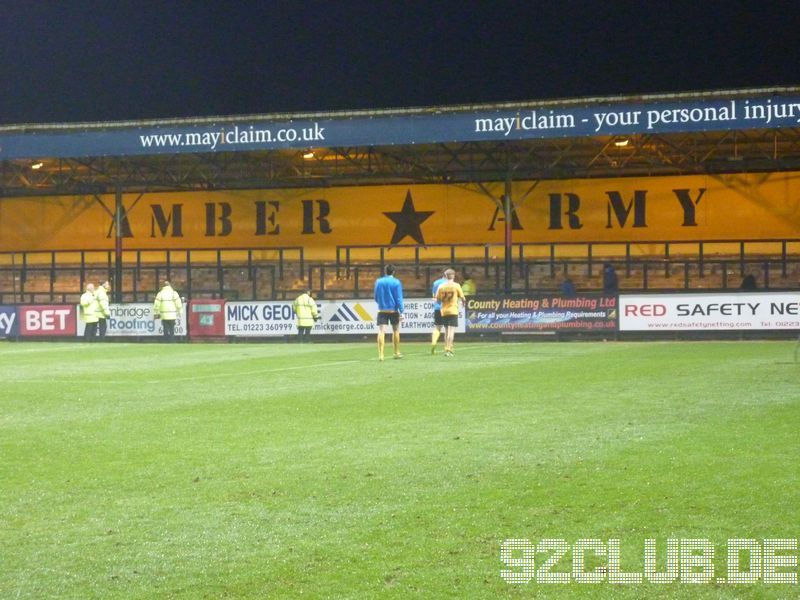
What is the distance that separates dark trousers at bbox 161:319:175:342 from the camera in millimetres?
35562

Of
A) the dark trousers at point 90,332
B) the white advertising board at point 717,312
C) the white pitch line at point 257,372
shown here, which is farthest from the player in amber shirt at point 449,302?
the dark trousers at point 90,332

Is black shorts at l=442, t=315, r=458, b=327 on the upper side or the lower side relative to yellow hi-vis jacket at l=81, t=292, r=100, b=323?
lower

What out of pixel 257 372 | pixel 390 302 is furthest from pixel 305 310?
pixel 257 372

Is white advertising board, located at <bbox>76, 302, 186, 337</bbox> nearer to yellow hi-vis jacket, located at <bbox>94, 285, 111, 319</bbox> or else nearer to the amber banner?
yellow hi-vis jacket, located at <bbox>94, 285, 111, 319</bbox>

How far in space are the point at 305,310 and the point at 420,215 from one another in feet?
39.8

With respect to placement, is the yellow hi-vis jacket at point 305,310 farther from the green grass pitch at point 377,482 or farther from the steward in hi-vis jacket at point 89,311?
the green grass pitch at point 377,482

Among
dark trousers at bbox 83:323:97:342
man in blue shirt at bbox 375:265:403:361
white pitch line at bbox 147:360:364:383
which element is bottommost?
white pitch line at bbox 147:360:364:383

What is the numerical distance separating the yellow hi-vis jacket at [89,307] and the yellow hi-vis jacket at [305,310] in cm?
607

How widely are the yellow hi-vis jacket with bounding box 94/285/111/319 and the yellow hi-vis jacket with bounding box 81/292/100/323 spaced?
0.39 ft

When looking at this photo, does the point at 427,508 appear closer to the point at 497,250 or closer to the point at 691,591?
the point at 691,591

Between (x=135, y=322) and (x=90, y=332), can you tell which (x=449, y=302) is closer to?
(x=135, y=322)

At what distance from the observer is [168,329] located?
35.8m

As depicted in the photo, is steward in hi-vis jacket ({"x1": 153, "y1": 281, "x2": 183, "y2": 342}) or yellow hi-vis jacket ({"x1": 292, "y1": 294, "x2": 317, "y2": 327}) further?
steward in hi-vis jacket ({"x1": 153, "y1": 281, "x2": 183, "y2": 342})

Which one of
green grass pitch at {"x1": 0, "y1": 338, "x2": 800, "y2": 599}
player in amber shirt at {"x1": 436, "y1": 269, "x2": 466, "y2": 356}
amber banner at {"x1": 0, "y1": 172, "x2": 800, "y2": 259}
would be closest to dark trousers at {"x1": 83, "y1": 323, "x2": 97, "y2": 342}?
amber banner at {"x1": 0, "y1": 172, "x2": 800, "y2": 259}
